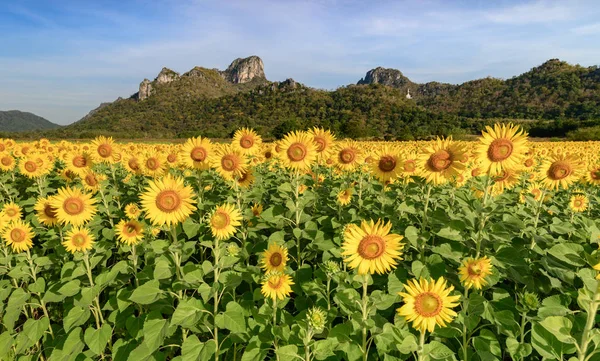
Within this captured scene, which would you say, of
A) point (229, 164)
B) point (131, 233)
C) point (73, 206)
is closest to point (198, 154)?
point (229, 164)

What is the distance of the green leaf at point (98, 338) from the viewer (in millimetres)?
3545

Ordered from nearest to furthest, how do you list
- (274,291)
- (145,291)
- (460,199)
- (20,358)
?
(274,291)
(145,291)
(460,199)
(20,358)

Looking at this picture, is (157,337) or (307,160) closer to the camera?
(157,337)

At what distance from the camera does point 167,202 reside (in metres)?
3.83

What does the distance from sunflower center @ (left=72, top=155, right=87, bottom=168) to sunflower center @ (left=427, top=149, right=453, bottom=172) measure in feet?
22.9

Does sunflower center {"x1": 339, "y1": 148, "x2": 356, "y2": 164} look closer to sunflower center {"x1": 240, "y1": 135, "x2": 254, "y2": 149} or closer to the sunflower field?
the sunflower field

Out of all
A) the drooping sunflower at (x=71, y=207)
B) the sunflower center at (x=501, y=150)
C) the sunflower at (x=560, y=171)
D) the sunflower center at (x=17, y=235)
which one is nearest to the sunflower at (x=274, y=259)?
the sunflower center at (x=501, y=150)

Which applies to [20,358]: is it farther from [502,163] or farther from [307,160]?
[502,163]

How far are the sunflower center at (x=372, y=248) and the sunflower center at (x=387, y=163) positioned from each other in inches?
86.1

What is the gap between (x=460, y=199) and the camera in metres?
3.86

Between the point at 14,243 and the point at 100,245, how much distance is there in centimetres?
147

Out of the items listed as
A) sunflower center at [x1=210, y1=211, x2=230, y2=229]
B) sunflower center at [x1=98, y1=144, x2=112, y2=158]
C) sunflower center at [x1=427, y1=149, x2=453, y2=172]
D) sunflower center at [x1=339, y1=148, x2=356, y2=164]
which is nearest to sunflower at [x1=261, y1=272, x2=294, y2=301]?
sunflower center at [x1=210, y1=211, x2=230, y2=229]

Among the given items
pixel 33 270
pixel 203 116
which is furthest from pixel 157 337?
pixel 203 116

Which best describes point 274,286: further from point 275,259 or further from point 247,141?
point 247,141
